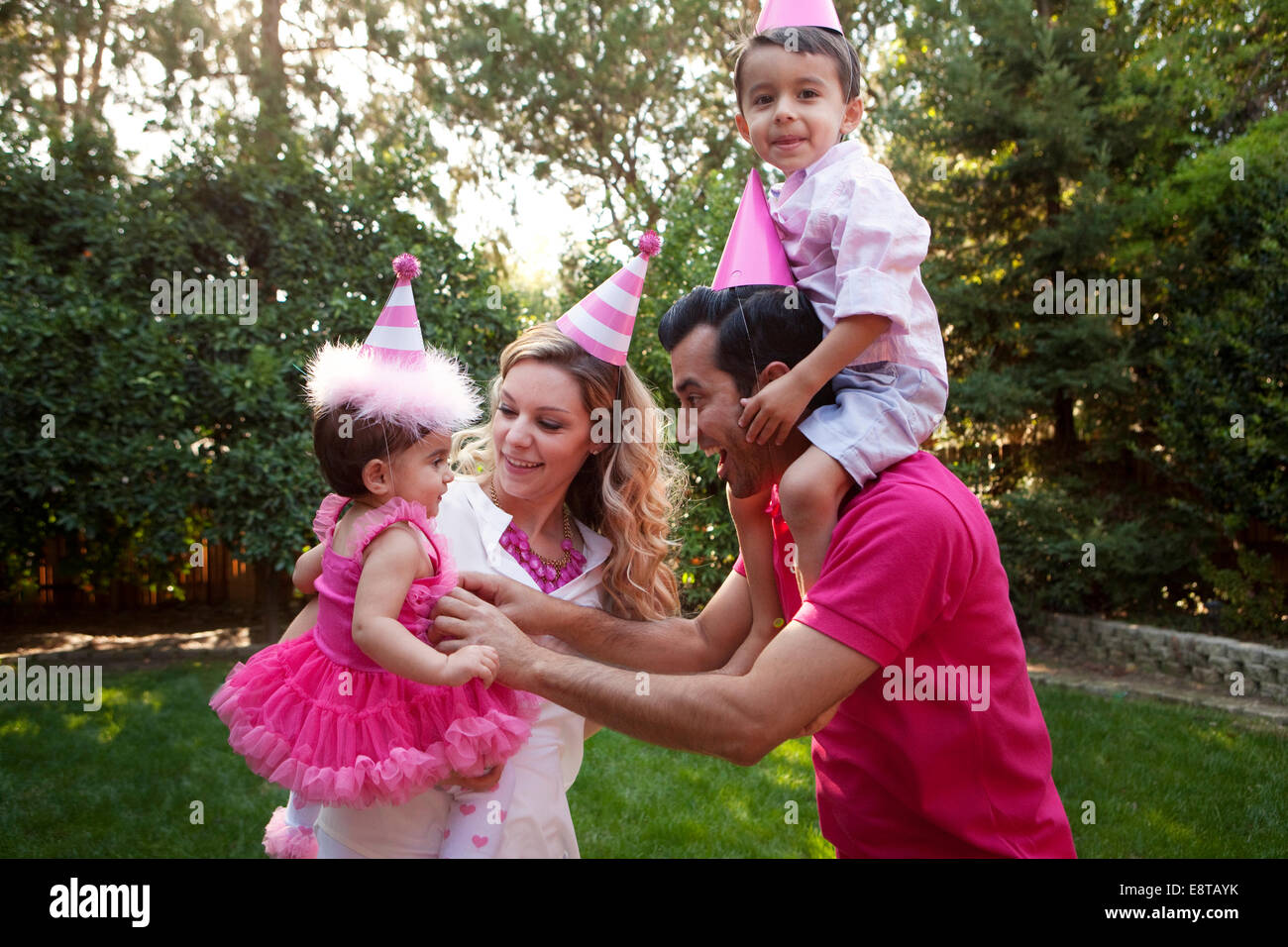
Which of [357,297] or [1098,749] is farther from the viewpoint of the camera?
[357,297]

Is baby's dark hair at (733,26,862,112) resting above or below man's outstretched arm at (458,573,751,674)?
above

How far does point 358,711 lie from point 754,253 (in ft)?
4.77

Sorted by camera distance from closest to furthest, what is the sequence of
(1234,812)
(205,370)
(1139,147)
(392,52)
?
(1234,812) → (205,370) → (1139,147) → (392,52)

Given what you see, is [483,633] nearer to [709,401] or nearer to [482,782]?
[482,782]

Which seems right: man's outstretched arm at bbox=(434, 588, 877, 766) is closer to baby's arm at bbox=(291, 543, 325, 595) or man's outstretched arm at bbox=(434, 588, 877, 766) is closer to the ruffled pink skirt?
the ruffled pink skirt

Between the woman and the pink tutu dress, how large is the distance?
0.21 meters

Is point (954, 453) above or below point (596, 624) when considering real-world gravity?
above

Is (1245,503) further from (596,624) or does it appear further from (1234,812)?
(596,624)

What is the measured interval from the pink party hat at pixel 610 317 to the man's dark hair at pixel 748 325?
401 millimetres

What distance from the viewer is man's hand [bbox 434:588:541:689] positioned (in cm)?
212

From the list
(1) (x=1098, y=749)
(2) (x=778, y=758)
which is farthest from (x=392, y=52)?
(1) (x=1098, y=749)

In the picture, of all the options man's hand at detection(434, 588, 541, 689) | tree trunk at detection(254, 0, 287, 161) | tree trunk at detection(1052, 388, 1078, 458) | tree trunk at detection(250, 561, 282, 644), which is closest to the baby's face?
man's hand at detection(434, 588, 541, 689)

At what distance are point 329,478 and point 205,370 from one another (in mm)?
5560
